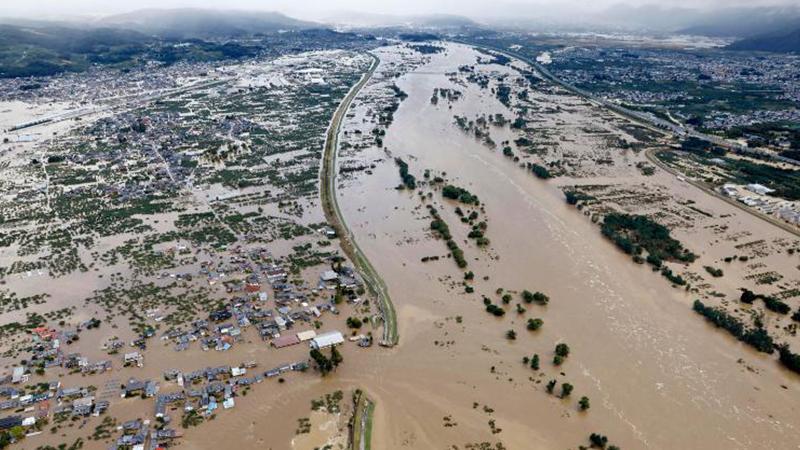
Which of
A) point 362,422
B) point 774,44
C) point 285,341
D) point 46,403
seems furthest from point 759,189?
point 774,44

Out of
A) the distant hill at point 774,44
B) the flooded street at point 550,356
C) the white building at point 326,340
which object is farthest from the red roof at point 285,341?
the distant hill at point 774,44

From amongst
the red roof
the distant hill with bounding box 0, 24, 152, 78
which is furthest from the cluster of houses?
the distant hill with bounding box 0, 24, 152, 78

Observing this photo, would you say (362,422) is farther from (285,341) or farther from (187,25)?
(187,25)

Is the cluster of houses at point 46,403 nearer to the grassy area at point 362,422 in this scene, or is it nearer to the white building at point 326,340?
the white building at point 326,340

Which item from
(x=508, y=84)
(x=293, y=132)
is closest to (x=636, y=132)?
(x=508, y=84)

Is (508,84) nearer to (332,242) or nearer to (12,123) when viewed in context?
(332,242)

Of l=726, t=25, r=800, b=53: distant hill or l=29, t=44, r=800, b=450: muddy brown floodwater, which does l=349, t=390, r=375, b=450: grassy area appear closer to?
l=29, t=44, r=800, b=450: muddy brown floodwater

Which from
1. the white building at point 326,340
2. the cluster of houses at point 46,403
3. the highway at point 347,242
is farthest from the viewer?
the highway at point 347,242

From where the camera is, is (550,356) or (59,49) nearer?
(550,356)
